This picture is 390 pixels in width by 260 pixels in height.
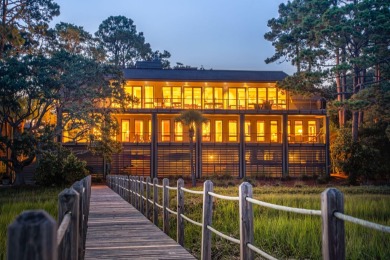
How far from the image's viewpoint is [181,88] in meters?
42.2

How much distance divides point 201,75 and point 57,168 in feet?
51.3

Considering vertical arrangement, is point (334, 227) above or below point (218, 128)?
below

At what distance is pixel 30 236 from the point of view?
1.99 metres

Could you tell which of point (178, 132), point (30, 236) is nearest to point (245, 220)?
point (30, 236)

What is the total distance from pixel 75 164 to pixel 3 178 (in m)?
8.39

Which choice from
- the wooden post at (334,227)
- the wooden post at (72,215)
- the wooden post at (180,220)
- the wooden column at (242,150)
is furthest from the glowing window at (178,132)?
the wooden post at (334,227)

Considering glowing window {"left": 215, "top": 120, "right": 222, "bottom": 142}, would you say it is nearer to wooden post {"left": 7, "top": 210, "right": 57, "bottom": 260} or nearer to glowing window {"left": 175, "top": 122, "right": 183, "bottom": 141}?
glowing window {"left": 175, "top": 122, "right": 183, "bottom": 141}

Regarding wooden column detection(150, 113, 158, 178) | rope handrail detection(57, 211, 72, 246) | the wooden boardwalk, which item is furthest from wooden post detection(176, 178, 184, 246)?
wooden column detection(150, 113, 158, 178)

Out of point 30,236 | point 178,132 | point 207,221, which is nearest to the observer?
point 30,236

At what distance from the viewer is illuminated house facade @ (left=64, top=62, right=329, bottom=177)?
39.8 m

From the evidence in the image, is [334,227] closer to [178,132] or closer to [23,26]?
[23,26]

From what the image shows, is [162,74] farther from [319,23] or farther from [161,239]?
[161,239]

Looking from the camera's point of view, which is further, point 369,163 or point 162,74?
point 162,74

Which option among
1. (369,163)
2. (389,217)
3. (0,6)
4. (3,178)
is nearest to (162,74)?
(3,178)
